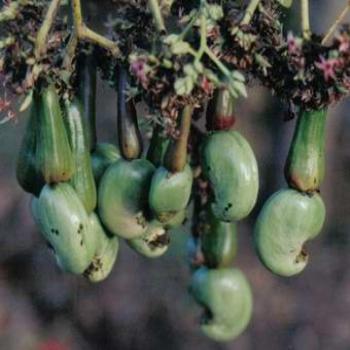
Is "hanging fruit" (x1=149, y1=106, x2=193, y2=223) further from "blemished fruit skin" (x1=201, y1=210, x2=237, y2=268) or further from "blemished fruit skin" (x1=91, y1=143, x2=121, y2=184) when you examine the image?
"blemished fruit skin" (x1=201, y1=210, x2=237, y2=268)

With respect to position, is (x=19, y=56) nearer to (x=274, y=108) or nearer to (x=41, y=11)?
(x=41, y=11)

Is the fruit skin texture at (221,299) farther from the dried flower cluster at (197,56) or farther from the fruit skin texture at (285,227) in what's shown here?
the dried flower cluster at (197,56)

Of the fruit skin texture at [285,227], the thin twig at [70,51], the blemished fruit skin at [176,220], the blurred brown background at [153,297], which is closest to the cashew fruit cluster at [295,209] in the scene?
the fruit skin texture at [285,227]

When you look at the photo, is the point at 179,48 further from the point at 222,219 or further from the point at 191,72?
the point at 222,219

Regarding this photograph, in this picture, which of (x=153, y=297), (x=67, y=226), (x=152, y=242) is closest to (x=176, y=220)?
(x=152, y=242)

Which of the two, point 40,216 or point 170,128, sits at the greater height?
point 170,128

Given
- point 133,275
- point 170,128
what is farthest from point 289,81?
point 133,275

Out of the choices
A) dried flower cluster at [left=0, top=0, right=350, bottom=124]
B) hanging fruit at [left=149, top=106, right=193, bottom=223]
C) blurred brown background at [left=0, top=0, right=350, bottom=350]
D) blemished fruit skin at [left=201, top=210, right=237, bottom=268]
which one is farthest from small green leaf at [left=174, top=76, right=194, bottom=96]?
blurred brown background at [left=0, top=0, right=350, bottom=350]
